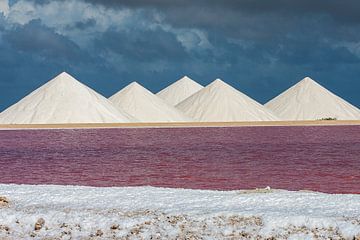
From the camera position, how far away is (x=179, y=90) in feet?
414

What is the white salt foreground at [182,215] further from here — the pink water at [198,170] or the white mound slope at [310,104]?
the white mound slope at [310,104]

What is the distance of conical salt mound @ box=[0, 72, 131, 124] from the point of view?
88438mm

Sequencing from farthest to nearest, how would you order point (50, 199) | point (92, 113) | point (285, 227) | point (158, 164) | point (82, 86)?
point (82, 86), point (92, 113), point (158, 164), point (50, 199), point (285, 227)

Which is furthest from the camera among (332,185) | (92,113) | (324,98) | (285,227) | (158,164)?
(324,98)

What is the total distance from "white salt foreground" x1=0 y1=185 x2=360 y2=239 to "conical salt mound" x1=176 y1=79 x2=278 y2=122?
87.7 meters

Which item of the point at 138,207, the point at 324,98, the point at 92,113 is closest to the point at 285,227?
the point at 138,207

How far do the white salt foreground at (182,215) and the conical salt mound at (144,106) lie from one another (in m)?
81.9

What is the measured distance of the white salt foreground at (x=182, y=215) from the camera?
34.0 feet

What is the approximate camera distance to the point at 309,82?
120m

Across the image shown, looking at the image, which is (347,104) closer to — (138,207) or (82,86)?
(82,86)

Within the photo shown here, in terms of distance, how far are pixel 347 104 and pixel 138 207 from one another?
4291 inches

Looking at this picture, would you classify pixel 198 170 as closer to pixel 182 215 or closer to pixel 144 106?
pixel 182 215

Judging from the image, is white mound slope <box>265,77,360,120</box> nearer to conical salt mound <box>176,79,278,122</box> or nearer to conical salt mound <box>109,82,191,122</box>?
conical salt mound <box>176,79,278,122</box>

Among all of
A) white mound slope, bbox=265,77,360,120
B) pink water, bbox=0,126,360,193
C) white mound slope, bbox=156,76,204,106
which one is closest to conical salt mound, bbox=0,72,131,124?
white mound slope, bbox=156,76,204,106
